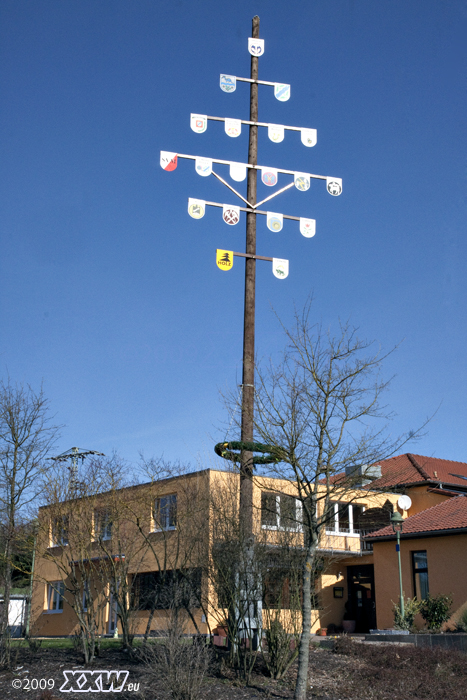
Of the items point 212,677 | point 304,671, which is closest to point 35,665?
point 212,677

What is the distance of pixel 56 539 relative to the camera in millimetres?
15125

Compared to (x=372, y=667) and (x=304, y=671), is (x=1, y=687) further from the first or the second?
(x=372, y=667)

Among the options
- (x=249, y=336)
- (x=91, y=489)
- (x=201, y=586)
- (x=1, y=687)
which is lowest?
(x=1, y=687)

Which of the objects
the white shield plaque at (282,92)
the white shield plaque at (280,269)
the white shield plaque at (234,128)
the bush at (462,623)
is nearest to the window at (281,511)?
the white shield plaque at (280,269)

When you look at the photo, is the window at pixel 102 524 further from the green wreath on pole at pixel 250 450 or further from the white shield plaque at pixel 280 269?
the white shield plaque at pixel 280 269

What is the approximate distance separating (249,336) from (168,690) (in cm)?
567

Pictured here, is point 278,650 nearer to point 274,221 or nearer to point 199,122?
point 274,221

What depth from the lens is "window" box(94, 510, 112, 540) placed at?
49.6ft

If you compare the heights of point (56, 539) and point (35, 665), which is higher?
point (56, 539)

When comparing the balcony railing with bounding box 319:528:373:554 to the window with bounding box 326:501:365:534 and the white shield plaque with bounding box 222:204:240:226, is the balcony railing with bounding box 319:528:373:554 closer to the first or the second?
the window with bounding box 326:501:365:534

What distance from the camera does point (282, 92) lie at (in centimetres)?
1396

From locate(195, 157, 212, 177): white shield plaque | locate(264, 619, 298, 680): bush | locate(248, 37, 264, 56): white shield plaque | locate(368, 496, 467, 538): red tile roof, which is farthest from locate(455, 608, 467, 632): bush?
locate(248, 37, 264, 56): white shield plaque

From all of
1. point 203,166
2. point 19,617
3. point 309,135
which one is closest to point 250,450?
point 203,166

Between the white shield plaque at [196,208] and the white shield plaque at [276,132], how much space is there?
2049mm
